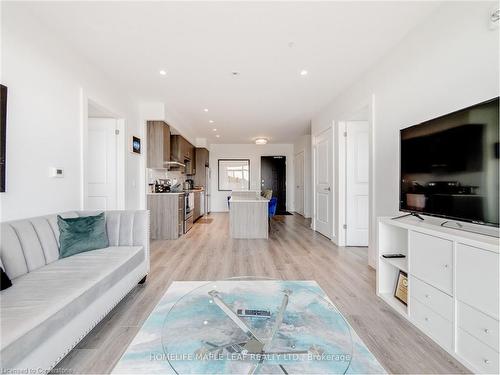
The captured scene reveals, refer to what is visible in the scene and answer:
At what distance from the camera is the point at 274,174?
8883 mm

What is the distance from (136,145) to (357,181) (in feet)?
13.1

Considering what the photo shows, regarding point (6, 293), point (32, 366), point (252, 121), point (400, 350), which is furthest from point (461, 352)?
point (252, 121)

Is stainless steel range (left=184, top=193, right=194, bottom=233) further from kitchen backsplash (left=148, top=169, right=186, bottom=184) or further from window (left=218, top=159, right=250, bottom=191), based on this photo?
window (left=218, top=159, right=250, bottom=191)

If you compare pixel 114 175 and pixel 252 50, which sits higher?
pixel 252 50

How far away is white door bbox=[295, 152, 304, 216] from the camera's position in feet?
26.0

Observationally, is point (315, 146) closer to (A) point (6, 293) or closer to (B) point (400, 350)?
(B) point (400, 350)

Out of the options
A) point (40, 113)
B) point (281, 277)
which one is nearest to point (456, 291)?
point (281, 277)

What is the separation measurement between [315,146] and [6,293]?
5132 millimetres

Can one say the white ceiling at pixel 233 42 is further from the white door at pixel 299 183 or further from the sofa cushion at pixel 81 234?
the white door at pixel 299 183

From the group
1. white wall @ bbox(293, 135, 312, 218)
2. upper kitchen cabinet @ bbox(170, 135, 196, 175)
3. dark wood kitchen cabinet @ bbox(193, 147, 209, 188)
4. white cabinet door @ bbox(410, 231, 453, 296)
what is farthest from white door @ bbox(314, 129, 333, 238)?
dark wood kitchen cabinet @ bbox(193, 147, 209, 188)

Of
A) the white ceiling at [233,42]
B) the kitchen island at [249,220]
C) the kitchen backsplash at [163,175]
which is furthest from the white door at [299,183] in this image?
the white ceiling at [233,42]

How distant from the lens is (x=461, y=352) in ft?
4.66

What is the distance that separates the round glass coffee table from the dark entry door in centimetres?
732

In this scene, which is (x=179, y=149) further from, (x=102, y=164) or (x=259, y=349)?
(x=259, y=349)
